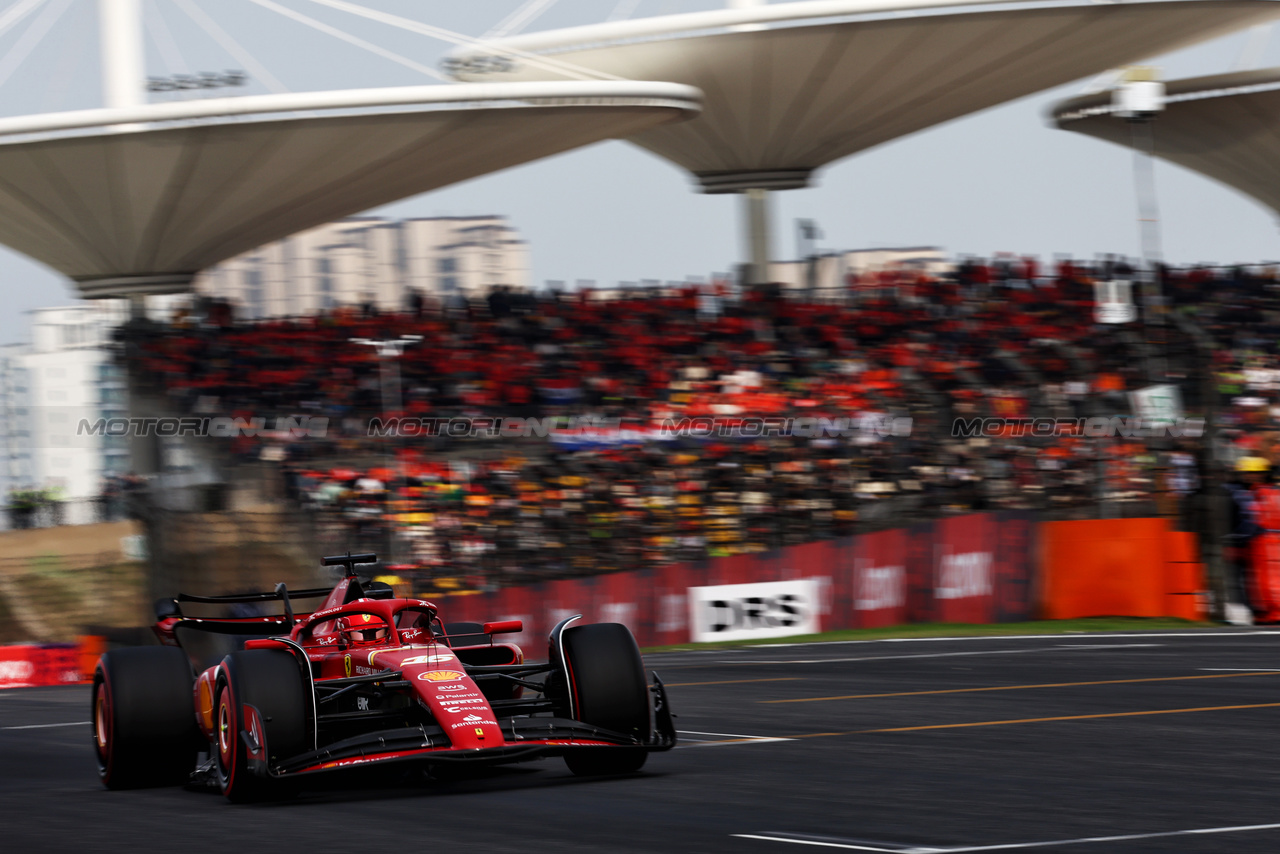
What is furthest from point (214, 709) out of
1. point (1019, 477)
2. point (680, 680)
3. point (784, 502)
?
point (1019, 477)

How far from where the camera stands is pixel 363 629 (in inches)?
324

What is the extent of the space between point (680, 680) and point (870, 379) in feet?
36.8

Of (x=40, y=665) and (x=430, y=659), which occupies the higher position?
(x=430, y=659)

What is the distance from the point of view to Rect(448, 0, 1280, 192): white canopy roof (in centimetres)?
2811

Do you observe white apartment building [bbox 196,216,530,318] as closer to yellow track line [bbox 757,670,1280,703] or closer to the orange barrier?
the orange barrier

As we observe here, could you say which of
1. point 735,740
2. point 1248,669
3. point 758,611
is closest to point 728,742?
point 735,740

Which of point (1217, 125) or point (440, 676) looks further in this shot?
point (1217, 125)

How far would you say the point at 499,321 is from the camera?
26141 millimetres

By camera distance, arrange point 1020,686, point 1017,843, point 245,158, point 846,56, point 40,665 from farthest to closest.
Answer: point 846,56, point 245,158, point 40,665, point 1020,686, point 1017,843

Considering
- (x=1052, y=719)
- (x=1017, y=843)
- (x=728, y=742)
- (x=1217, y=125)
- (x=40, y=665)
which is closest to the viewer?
(x=1017, y=843)

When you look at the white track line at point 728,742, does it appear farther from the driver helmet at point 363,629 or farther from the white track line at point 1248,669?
the white track line at point 1248,669

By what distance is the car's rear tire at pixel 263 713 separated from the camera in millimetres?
7203

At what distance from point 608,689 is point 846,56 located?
22.7 metres

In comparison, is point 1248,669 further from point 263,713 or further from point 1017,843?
point 263,713
